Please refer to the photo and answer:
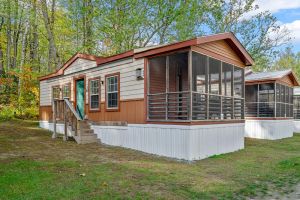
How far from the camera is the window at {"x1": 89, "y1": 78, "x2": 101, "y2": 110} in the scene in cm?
1183

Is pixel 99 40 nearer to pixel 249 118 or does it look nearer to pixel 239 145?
pixel 249 118

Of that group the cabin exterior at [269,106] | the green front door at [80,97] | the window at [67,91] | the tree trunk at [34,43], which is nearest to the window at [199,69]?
the cabin exterior at [269,106]

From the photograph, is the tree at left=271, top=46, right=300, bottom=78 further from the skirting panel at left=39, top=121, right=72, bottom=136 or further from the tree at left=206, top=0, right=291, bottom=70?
the skirting panel at left=39, top=121, right=72, bottom=136

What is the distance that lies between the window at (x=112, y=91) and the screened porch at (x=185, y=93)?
153 centimetres

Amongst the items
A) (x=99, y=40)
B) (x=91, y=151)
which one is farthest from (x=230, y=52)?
(x=99, y=40)

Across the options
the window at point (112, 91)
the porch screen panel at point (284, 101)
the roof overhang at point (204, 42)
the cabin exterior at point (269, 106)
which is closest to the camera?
the roof overhang at point (204, 42)

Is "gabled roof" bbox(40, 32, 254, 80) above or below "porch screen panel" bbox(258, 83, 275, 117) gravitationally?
above

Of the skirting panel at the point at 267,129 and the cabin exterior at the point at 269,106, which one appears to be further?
the cabin exterior at the point at 269,106

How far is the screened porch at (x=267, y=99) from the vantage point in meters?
15.8

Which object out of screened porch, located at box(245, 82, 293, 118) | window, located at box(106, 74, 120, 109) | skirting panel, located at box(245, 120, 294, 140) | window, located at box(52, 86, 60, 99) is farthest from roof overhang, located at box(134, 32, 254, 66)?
window, located at box(52, 86, 60, 99)

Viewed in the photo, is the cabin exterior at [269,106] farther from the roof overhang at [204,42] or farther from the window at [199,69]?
the roof overhang at [204,42]

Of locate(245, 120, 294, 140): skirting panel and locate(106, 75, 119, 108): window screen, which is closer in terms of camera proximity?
locate(106, 75, 119, 108): window screen

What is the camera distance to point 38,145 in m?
9.81

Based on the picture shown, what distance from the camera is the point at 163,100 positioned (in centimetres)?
966
